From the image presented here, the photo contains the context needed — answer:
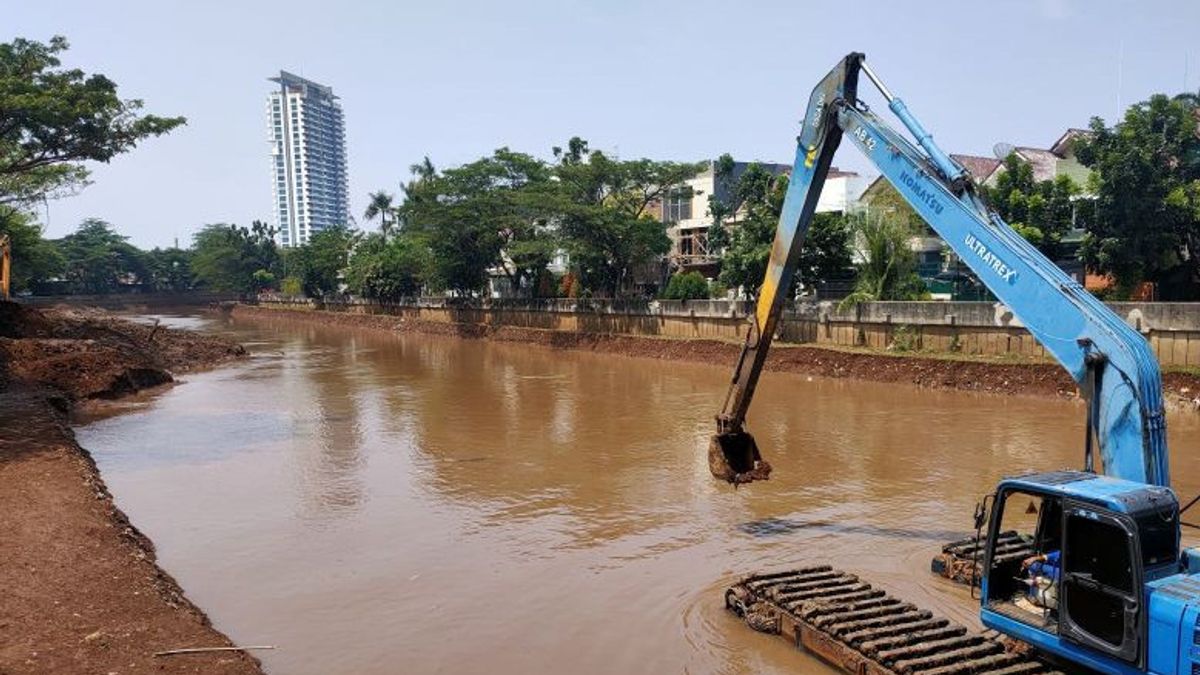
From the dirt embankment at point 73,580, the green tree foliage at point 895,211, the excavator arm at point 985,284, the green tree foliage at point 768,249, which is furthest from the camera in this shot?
the green tree foliage at point 768,249

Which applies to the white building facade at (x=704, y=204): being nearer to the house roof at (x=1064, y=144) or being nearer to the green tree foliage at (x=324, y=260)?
the house roof at (x=1064, y=144)

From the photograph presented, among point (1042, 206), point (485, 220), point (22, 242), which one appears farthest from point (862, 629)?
point (22, 242)

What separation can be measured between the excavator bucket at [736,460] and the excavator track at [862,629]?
1987 mm

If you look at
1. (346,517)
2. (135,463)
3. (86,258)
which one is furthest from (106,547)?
(86,258)

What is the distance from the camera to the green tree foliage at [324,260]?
80875mm

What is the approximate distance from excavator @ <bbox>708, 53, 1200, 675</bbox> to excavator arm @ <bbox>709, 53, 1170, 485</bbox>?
15mm

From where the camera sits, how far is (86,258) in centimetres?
9588

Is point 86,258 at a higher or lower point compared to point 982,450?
higher

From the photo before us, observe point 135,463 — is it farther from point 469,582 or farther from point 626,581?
point 626,581

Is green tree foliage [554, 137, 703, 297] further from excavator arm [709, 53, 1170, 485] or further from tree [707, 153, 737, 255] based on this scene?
excavator arm [709, 53, 1170, 485]

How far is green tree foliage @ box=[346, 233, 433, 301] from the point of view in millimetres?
63188

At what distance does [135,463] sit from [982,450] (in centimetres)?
1836

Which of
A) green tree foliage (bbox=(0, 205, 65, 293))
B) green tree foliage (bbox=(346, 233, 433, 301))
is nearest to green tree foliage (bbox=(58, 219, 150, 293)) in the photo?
green tree foliage (bbox=(0, 205, 65, 293))

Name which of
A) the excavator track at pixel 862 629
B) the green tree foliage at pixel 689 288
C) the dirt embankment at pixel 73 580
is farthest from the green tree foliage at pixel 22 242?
the excavator track at pixel 862 629
